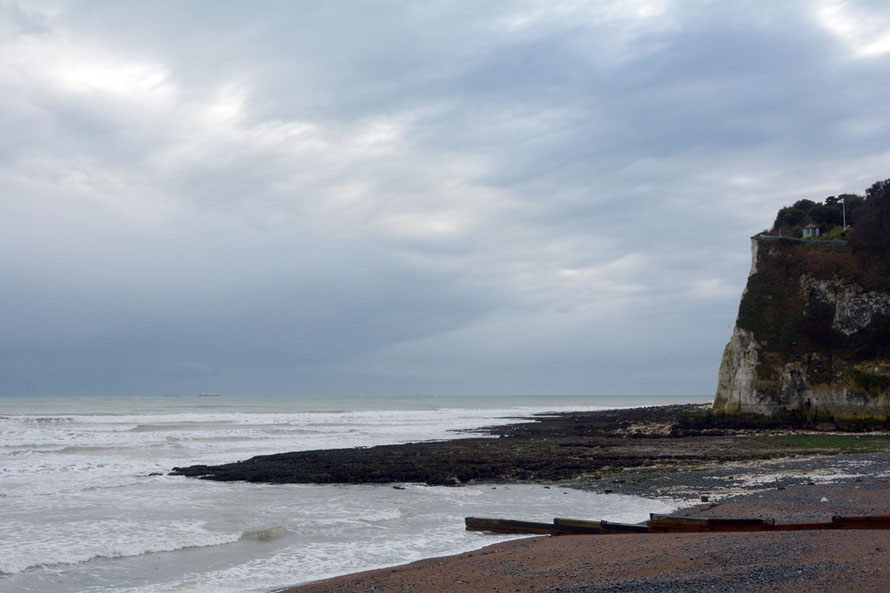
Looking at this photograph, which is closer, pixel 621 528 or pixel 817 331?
pixel 621 528

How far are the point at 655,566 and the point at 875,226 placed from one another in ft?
145

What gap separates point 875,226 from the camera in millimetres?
44344

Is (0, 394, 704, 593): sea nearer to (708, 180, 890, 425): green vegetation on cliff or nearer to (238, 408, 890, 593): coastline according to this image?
(238, 408, 890, 593): coastline

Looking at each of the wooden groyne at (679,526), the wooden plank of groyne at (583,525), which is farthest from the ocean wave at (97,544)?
the wooden plank of groyne at (583,525)

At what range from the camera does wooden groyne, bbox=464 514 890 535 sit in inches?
418

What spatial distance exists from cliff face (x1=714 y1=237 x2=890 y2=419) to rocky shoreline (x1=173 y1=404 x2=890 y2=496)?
4.36 meters

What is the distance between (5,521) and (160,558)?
20.5ft

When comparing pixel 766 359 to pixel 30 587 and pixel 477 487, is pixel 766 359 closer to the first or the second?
pixel 477 487

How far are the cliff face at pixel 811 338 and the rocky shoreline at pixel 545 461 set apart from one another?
4362mm

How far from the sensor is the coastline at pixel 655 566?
7688mm

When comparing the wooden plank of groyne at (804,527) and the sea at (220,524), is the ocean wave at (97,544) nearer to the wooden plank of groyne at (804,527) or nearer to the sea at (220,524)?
the sea at (220,524)

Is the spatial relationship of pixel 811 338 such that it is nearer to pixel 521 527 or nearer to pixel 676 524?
pixel 676 524

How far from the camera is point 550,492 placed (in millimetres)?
20078

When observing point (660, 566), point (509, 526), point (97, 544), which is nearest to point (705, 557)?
point (660, 566)
